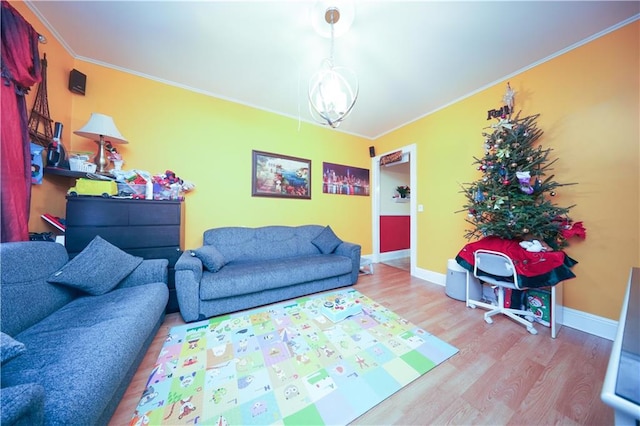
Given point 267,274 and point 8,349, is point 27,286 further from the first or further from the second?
point 267,274

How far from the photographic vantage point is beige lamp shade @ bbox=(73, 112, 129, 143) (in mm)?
1849

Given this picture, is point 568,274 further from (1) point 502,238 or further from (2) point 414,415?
(2) point 414,415

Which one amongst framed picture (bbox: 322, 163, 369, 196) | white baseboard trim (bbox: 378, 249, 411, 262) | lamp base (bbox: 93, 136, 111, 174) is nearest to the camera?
lamp base (bbox: 93, 136, 111, 174)

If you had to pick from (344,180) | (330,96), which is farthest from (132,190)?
(344,180)

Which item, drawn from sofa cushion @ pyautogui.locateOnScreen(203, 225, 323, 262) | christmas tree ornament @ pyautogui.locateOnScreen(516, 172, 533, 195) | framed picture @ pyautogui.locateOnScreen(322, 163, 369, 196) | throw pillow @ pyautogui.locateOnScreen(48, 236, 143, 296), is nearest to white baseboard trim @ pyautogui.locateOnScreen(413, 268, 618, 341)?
christmas tree ornament @ pyautogui.locateOnScreen(516, 172, 533, 195)

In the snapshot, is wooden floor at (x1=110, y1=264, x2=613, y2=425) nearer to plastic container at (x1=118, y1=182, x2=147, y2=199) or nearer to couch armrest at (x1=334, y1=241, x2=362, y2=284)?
couch armrest at (x1=334, y1=241, x2=362, y2=284)

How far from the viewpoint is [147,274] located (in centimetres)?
167

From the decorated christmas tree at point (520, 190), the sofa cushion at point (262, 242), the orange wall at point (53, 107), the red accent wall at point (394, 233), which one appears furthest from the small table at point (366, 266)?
the orange wall at point (53, 107)

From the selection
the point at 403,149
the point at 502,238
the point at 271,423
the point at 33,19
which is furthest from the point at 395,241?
the point at 33,19

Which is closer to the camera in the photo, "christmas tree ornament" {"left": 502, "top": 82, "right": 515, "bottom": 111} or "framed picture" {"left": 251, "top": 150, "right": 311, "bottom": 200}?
"christmas tree ornament" {"left": 502, "top": 82, "right": 515, "bottom": 111}

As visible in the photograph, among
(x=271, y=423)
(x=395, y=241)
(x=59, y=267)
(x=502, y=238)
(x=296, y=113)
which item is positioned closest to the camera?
(x=271, y=423)

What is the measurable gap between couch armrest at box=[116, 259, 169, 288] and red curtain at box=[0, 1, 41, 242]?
2.24ft

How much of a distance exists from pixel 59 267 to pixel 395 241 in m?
4.75

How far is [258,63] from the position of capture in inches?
83.7
